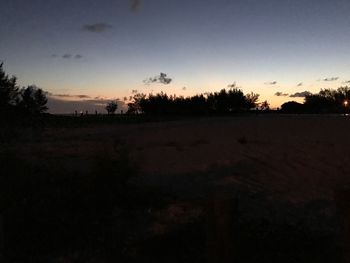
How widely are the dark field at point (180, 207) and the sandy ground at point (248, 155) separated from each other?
0.06m

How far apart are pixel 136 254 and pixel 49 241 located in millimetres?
1381

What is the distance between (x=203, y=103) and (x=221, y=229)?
7715cm

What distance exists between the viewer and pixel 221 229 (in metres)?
5.79

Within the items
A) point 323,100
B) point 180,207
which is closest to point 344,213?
point 180,207

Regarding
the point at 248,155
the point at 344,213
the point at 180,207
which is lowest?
the point at 180,207

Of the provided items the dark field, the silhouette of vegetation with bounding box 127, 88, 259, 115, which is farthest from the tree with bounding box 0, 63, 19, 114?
the silhouette of vegetation with bounding box 127, 88, 259, 115

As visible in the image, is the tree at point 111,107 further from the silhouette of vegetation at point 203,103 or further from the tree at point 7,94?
the tree at point 7,94

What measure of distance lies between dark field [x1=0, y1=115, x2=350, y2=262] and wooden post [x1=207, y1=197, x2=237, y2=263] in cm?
1

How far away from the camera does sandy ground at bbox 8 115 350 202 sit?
15.1 meters

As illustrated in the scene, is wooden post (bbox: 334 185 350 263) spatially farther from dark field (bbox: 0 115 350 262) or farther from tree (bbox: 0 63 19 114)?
tree (bbox: 0 63 19 114)

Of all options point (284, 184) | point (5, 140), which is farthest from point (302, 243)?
point (5, 140)

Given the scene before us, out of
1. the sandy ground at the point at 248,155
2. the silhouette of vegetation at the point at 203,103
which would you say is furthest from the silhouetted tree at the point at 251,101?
the sandy ground at the point at 248,155

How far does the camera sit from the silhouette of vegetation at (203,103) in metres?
81.3

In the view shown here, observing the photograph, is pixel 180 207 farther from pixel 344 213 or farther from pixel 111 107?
pixel 111 107
